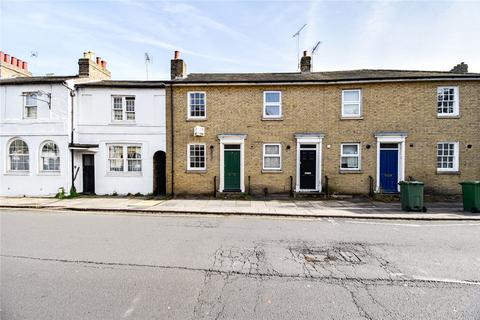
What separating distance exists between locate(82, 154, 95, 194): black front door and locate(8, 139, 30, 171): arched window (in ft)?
10.6

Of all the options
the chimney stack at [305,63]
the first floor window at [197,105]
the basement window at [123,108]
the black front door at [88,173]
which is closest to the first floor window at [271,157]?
the first floor window at [197,105]

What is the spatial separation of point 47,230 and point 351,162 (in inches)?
549

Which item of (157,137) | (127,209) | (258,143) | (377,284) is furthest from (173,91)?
(377,284)

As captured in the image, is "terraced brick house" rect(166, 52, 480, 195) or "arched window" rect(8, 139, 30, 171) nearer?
"terraced brick house" rect(166, 52, 480, 195)

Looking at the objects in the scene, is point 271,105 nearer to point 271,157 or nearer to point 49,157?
point 271,157

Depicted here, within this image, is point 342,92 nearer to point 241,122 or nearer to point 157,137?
point 241,122

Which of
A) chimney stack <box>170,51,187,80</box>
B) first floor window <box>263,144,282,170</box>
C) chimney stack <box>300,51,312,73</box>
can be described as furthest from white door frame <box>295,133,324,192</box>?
chimney stack <box>170,51,187,80</box>

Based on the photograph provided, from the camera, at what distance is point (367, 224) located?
27.7 ft

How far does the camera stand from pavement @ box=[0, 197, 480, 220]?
9.67m

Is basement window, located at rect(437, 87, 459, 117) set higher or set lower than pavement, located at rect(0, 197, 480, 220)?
higher

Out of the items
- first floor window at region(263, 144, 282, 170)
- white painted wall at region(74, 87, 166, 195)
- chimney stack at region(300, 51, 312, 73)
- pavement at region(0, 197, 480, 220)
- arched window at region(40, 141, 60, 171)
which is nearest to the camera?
pavement at region(0, 197, 480, 220)

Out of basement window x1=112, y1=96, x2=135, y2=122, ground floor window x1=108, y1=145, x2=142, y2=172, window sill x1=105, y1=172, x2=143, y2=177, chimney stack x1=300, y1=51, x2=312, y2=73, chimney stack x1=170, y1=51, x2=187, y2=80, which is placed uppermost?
chimney stack x1=300, y1=51, x2=312, y2=73

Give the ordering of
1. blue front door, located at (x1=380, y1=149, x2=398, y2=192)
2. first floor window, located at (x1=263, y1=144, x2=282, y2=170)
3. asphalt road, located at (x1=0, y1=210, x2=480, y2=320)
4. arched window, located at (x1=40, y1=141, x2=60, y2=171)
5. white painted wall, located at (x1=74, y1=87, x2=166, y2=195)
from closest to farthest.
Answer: asphalt road, located at (x1=0, y1=210, x2=480, y2=320), blue front door, located at (x1=380, y1=149, x2=398, y2=192), first floor window, located at (x1=263, y1=144, x2=282, y2=170), arched window, located at (x1=40, y1=141, x2=60, y2=171), white painted wall, located at (x1=74, y1=87, x2=166, y2=195)

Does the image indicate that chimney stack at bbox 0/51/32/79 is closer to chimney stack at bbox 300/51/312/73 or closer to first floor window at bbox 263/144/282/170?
first floor window at bbox 263/144/282/170
